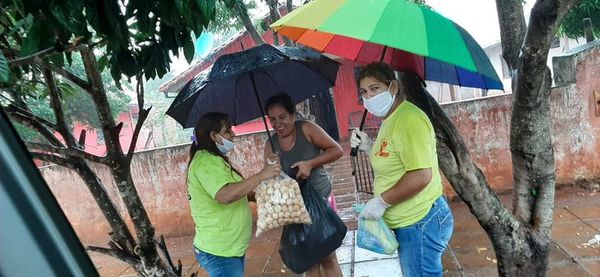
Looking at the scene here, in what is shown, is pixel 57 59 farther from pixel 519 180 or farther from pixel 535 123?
pixel 519 180

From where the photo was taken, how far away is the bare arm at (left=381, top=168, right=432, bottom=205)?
6.70 ft

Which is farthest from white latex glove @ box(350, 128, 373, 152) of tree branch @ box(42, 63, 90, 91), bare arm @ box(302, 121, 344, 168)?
tree branch @ box(42, 63, 90, 91)

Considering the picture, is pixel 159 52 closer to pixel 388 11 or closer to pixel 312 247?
pixel 388 11

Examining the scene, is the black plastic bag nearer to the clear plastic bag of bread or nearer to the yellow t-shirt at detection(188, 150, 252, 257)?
the clear plastic bag of bread

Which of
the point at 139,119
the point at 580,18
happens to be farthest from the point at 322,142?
the point at 580,18

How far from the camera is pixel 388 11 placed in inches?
73.6

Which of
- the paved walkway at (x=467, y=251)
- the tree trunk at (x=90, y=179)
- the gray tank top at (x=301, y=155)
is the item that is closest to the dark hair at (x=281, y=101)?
the gray tank top at (x=301, y=155)

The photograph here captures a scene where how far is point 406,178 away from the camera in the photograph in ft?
→ 6.80

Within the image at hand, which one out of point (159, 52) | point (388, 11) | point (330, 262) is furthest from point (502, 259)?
point (159, 52)

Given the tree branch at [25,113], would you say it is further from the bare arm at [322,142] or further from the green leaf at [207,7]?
the bare arm at [322,142]

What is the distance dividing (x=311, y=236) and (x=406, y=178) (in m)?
0.78

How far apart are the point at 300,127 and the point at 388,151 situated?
0.74 m

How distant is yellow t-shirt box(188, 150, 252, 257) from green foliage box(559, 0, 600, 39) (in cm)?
763

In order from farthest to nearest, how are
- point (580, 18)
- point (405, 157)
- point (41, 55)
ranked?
point (580, 18)
point (405, 157)
point (41, 55)
